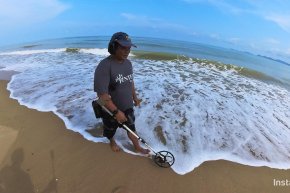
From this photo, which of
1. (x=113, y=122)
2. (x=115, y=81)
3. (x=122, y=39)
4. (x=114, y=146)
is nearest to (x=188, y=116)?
(x=114, y=146)

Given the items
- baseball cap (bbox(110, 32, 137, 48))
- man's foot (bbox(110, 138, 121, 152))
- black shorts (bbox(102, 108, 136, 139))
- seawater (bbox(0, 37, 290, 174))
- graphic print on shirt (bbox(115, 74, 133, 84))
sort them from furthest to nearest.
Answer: seawater (bbox(0, 37, 290, 174)) → man's foot (bbox(110, 138, 121, 152)) → black shorts (bbox(102, 108, 136, 139)) → graphic print on shirt (bbox(115, 74, 133, 84)) → baseball cap (bbox(110, 32, 137, 48))

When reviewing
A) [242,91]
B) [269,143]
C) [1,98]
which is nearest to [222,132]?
[269,143]

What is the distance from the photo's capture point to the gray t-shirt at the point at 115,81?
3910 millimetres

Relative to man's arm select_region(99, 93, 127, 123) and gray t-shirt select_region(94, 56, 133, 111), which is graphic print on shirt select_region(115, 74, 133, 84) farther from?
man's arm select_region(99, 93, 127, 123)

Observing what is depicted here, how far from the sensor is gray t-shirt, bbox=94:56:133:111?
3910 mm

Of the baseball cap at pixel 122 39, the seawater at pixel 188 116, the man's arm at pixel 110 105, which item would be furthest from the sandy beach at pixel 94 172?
the baseball cap at pixel 122 39

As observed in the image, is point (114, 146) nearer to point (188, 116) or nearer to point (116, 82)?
point (116, 82)

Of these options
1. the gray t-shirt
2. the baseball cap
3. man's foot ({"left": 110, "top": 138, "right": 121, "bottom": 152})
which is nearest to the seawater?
man's foot ({"left": 110, "top": 138, "right": 121, "bottom": 152})

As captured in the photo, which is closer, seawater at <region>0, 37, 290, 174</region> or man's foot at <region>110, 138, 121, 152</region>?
man's foot at <region>110, 138, 121, 152</region>

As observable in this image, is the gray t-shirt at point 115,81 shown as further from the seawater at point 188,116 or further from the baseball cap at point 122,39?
the seawater at point 188,116

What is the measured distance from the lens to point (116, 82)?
414 cm

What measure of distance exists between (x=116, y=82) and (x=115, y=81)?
30mm

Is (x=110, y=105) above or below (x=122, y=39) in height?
below

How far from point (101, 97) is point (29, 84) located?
6.43 metres
